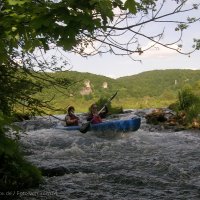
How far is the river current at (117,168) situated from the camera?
6.55 meters

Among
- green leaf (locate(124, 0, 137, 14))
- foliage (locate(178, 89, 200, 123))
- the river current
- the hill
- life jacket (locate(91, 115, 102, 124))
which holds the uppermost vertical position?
the hill

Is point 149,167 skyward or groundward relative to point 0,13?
groundward

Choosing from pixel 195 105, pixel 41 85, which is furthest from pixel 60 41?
pixel 195 105

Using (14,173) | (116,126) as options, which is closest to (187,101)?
(116,126)

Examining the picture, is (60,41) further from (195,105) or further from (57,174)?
(195,105)

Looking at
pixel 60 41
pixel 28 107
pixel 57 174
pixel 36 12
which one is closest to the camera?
pixel 60 41

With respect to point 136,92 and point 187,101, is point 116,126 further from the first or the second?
point 136,92

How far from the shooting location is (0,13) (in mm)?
3260

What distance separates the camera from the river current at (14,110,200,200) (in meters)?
6.55

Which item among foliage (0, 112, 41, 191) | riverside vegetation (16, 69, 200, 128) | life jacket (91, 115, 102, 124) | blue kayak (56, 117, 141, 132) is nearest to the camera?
foliage (0, 112, 41, 191)

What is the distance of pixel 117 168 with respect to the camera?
8.90m

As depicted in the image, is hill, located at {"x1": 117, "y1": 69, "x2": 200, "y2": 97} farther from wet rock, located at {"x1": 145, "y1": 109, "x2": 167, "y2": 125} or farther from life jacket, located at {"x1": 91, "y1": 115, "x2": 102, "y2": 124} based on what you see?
life jacket, located at {"x1": 91, "y1": 115, "x2": 102, "y2": 124}

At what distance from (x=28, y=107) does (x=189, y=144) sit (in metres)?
8.41

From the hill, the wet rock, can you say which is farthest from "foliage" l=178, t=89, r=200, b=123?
the hill
